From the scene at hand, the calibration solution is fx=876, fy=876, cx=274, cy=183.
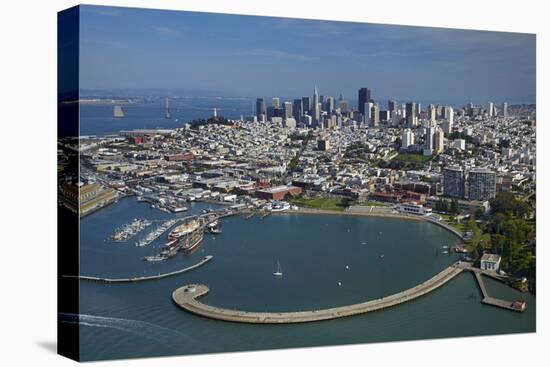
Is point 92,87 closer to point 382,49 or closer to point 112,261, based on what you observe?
point 112,261

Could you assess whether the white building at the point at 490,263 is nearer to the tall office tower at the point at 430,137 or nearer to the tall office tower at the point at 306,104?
the tall office tower at the point at 430,137

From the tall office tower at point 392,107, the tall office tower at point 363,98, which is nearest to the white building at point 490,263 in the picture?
the tall office tower at point 392,107

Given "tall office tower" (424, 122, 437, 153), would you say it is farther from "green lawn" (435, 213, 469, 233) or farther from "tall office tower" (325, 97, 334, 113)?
"tall office tower" (325, 97, 334, 113)

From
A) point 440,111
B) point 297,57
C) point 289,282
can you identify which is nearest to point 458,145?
point 440,111

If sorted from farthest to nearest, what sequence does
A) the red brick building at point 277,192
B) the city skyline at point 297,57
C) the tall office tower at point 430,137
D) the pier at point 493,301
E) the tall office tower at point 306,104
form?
the tall office tower at point 430,137 → the pier at point 493,301 → the tall office tower at point 306,104 → the red brick building at point 277,192 → the city skyline at point 297,57

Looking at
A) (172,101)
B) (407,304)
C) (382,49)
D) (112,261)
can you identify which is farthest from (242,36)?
(407,304)

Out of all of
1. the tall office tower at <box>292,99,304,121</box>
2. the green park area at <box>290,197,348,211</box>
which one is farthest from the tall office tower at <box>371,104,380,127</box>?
the green park area at <box>290,197,348,211</box>

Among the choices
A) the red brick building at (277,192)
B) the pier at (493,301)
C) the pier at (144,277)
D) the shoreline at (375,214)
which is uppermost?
the red brick building at (277,192)
